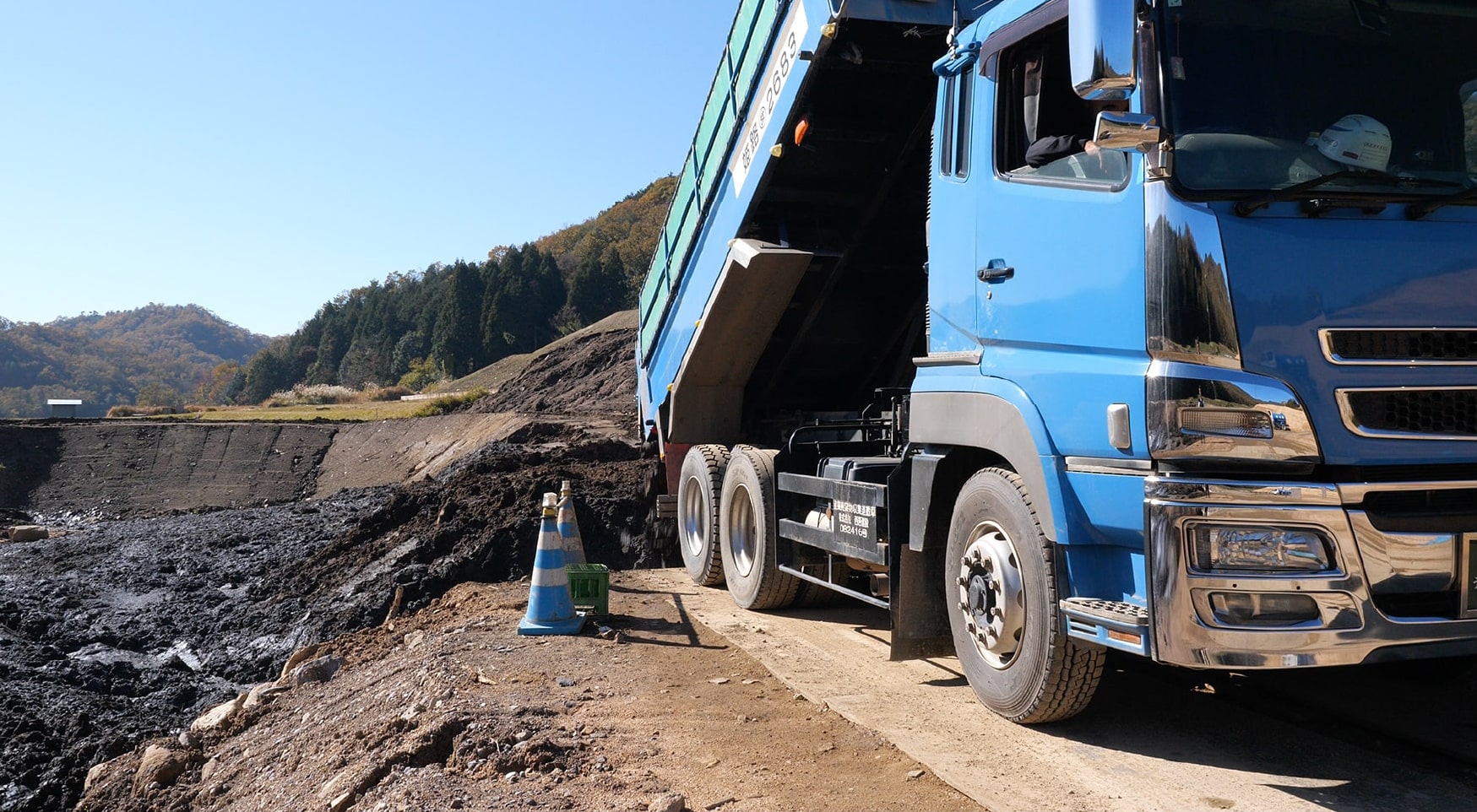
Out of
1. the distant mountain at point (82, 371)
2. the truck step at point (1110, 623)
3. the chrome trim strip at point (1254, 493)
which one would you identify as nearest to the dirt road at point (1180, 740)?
the truck step at point (1110, 623)

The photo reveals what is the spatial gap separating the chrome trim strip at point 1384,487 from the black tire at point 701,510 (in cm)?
524

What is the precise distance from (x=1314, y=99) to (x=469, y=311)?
2705 inches

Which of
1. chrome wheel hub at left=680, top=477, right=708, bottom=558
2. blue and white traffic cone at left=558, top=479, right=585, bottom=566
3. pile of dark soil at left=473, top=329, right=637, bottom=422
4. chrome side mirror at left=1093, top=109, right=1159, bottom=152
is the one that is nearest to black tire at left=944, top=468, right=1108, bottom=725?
chrome side mirror at left=1093, top=109, right=1159, bottom=152

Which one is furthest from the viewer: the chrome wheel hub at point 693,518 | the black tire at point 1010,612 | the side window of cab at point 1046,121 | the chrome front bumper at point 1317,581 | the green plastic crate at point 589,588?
the chrome wheel hub at point 693,518

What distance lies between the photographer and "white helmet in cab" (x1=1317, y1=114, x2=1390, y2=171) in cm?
380

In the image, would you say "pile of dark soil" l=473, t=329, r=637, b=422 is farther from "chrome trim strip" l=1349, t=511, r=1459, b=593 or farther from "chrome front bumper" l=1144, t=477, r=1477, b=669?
"chrome trim strip" l=1349, t=511, r=1459, b=593

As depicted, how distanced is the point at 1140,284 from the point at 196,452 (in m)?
28.8

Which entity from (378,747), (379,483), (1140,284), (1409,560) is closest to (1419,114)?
(1140,284)

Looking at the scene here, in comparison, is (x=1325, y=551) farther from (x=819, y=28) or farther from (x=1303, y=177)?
(x=819, y=28)

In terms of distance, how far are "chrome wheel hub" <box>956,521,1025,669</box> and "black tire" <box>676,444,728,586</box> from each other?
12.2ft

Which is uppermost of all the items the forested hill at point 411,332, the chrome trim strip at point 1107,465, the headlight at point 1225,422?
the forested hill at point 411,332

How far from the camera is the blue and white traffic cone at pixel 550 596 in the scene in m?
7.05

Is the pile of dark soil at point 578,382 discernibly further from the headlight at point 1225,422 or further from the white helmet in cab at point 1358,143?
the headlight at point 1225,422

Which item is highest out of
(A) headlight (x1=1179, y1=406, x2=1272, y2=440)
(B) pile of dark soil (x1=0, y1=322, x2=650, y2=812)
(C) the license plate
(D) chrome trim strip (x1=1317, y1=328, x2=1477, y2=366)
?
(D) chrome trim strip (x1=1317, y1=328, x2=1477, y2=366)
